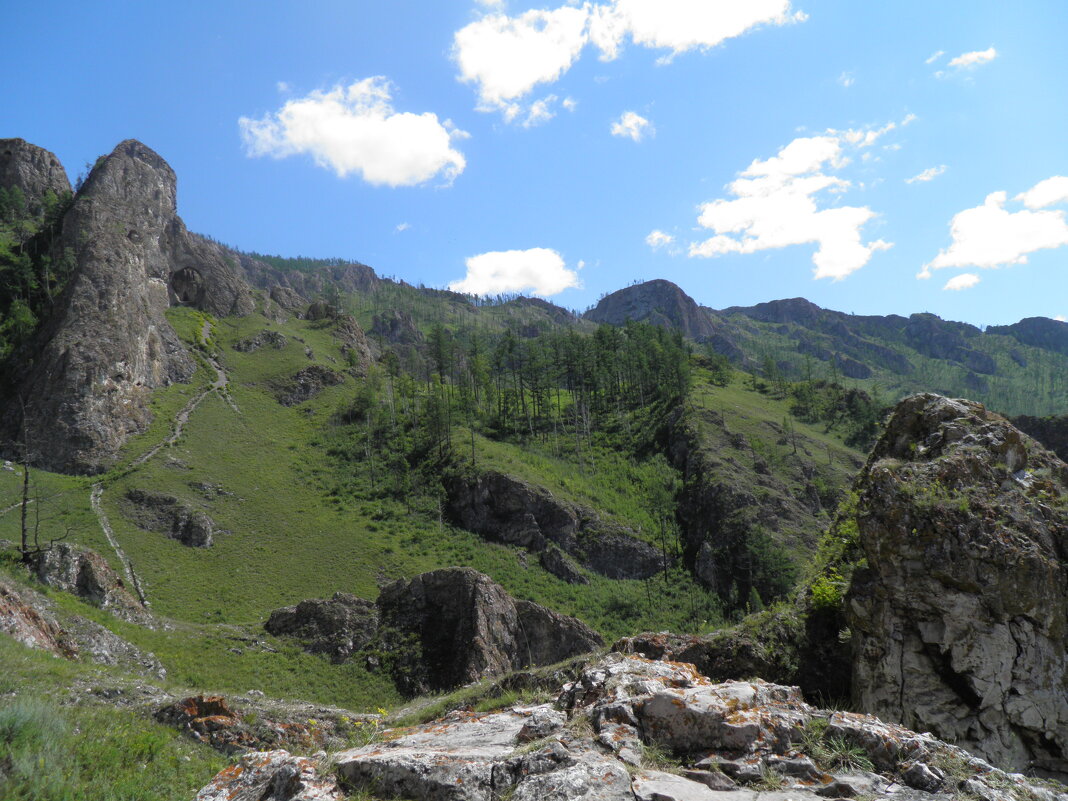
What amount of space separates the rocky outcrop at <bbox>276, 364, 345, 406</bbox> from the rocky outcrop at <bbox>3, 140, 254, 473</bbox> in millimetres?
15085

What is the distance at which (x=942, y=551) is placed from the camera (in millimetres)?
11055

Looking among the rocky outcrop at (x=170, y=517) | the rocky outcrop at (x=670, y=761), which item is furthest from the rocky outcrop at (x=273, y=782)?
the rocky outcrop at (x=170, y=517)

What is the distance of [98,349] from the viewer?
229ft

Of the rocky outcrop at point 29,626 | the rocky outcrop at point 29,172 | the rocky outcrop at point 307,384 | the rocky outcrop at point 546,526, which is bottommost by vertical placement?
the rocky outcrop at point 546,526

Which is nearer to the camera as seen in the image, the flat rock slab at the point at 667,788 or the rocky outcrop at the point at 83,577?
the flat rock slab at the point at 667,788

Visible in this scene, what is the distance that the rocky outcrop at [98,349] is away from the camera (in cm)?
6250

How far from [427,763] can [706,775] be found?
316 cm

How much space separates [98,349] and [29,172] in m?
98.5

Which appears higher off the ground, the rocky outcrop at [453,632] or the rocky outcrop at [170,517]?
the rocky outcrop at [170,517]

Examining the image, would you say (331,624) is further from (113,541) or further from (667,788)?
(667,788)

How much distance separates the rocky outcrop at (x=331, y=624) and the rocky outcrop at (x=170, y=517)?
965 inches

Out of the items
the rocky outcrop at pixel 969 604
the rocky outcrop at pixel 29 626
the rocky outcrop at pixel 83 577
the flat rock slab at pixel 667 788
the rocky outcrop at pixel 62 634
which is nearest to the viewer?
the flat rock slab at pixel 667 788

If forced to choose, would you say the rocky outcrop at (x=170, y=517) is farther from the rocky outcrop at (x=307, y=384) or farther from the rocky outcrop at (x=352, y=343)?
the rocky outcrop at (x=352, y=343)

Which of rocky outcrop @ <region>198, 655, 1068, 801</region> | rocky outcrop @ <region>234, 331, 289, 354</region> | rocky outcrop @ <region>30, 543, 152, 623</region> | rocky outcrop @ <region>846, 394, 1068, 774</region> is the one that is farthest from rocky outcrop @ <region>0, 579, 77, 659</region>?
rocky outcrop @ <region>234, 331, 289, 354</region>
